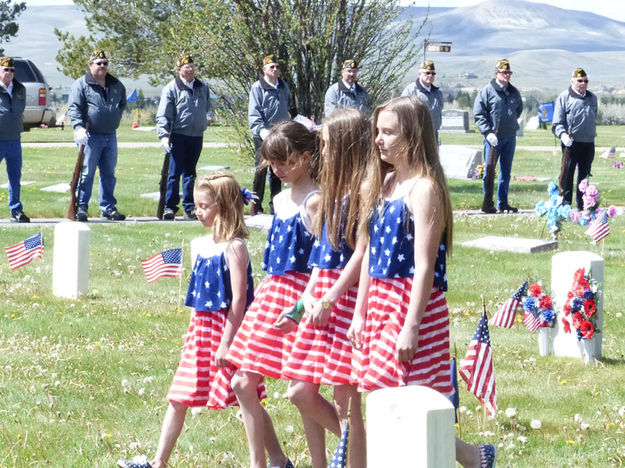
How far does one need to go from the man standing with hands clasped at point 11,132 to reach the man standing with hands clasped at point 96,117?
0.75 m

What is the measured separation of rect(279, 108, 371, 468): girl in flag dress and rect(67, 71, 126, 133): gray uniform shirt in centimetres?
1005

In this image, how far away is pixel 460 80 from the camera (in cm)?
18475

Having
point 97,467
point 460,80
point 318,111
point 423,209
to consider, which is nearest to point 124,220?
point 318,111

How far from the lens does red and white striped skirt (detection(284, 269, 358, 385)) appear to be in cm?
464

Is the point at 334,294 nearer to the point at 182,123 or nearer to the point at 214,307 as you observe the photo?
the point at 214,307

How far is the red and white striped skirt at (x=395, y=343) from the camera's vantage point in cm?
442

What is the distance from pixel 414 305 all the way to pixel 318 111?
13.4 meters

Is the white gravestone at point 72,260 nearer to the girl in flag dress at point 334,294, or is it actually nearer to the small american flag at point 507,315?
the small american flag at point 507,315

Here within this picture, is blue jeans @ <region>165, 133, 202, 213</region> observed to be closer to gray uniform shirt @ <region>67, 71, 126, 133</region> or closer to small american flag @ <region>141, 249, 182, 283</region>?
gray uniform shirt @ <region>67, 71, 126, 133</region>

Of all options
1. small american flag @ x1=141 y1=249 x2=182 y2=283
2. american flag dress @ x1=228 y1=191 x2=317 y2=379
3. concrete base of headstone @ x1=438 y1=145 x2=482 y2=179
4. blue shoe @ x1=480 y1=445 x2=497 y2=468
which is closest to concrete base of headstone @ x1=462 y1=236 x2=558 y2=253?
small american flag @ x1=141 y1=249 x2=182 y2=283

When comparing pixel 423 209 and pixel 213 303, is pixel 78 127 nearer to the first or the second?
pixel 213 303

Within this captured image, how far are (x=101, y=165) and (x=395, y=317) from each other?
10816 millimetres

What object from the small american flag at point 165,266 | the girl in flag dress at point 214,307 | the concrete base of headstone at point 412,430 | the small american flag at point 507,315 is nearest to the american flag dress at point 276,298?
the girl in flag dress at point 214,307

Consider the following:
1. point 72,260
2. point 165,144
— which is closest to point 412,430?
point 72,260
